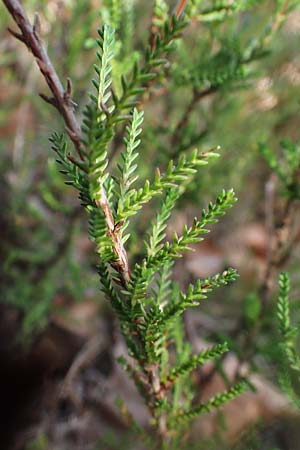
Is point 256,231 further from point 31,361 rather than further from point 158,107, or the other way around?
point 31,361

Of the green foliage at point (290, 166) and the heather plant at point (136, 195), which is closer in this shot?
the heather plant at point (136, 195)

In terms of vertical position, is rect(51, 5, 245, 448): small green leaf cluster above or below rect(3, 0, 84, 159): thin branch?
below

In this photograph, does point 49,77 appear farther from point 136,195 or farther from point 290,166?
point 290,166

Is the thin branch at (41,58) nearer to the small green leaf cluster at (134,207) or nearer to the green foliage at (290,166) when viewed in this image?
A: the small green leaf cluster at (134,207)

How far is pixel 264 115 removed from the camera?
2.67 meters

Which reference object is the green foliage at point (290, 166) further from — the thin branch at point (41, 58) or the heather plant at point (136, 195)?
the thin branch at point (41, 58)

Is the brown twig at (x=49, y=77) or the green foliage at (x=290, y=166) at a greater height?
the brown twig at (x=49, y=77)

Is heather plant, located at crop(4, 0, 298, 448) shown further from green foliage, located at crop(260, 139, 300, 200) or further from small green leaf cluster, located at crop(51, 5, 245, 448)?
green foliage, located at crop(260, 139, 300, 200)

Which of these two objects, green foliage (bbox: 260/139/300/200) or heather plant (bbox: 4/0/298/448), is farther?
green foliage (bbox: 260/139/300/200)

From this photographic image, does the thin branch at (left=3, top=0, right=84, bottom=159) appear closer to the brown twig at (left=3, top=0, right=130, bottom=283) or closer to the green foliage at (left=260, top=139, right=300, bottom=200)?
the brown twig at (left=3, top=0, right=130, bottom=283)

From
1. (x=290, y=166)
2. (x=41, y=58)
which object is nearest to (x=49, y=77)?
(x=41, y=58)

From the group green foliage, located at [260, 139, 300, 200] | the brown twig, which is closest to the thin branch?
the brown twig

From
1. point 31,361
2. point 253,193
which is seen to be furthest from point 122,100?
point 253,193

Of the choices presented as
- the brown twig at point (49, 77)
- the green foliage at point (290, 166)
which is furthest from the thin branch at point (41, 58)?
the green foliage at point (290, 166)
